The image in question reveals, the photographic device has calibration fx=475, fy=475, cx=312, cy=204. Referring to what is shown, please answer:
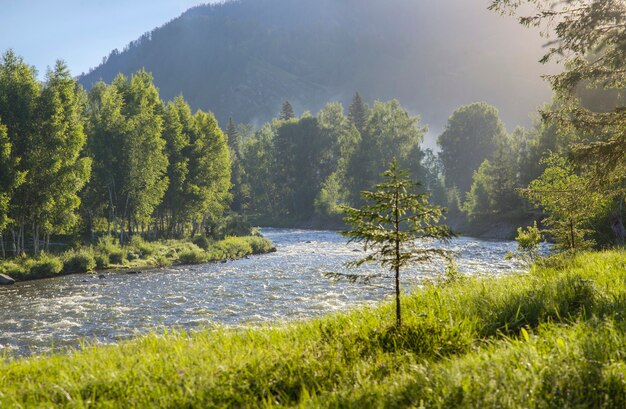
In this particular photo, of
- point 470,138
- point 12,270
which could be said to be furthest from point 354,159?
point 12,270

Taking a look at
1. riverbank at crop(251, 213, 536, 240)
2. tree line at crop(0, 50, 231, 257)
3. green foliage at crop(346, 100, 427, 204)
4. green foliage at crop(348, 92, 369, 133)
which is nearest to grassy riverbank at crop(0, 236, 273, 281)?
tree line at crop(0, 50, 231, 257)

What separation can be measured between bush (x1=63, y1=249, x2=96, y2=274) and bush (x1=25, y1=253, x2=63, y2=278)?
0.93 m

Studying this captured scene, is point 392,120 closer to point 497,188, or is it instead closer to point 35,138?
point 497,188

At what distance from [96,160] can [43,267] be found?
14040 mm

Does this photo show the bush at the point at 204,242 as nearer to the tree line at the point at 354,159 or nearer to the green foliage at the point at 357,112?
the tree line at the point at 354,159

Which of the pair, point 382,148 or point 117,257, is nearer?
point 117,257

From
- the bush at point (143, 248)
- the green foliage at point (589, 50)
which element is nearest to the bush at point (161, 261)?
the bush at point (143, 248)

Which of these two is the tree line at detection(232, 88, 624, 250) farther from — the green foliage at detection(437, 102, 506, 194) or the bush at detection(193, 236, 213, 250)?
the bush at detection(193, 236, 213, 250)

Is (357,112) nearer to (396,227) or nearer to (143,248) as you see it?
(143,248)

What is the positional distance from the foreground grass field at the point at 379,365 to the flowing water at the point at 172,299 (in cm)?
398

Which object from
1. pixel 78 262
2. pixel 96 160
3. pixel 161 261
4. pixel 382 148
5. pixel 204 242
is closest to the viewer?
pixel 78 262

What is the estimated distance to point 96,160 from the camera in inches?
1656

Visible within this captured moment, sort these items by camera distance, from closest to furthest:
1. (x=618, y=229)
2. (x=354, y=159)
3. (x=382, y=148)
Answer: (x=618, y=229), (x=382, y=148), (x=354, y=159)

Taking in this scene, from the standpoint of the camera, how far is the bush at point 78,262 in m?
32.6
